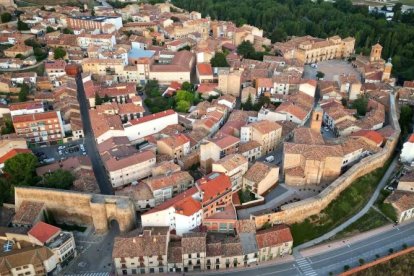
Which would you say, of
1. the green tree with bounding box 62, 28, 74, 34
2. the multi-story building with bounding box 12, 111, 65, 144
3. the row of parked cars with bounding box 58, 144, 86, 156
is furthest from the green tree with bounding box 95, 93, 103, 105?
the green tree with bounding box 62, 28, 74, 34

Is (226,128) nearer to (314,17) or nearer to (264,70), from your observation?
(264,70)

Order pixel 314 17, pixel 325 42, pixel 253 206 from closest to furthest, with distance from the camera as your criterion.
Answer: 1. pixel 253 206
2. pixel 325 42
3. pixel 314 17

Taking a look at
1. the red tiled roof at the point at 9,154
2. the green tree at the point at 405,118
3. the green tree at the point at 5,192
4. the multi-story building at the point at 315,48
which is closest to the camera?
the green tree at the point at 5,192

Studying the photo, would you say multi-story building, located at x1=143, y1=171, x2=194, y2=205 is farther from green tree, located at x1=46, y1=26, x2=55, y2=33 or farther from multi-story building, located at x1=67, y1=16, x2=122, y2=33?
green tree, located at x1=46, y1=26, x2=55, y2=33

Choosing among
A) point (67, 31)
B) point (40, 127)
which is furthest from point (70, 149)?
point (67, 31)

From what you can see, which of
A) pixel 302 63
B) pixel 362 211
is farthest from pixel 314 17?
pixel 362 211

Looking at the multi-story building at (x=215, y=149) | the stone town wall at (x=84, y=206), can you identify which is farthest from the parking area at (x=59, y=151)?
the multi-story building at (x=215, y=149)

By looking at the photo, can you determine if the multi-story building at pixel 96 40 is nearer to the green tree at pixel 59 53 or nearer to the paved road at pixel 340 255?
the green tree at pixel 59 53
